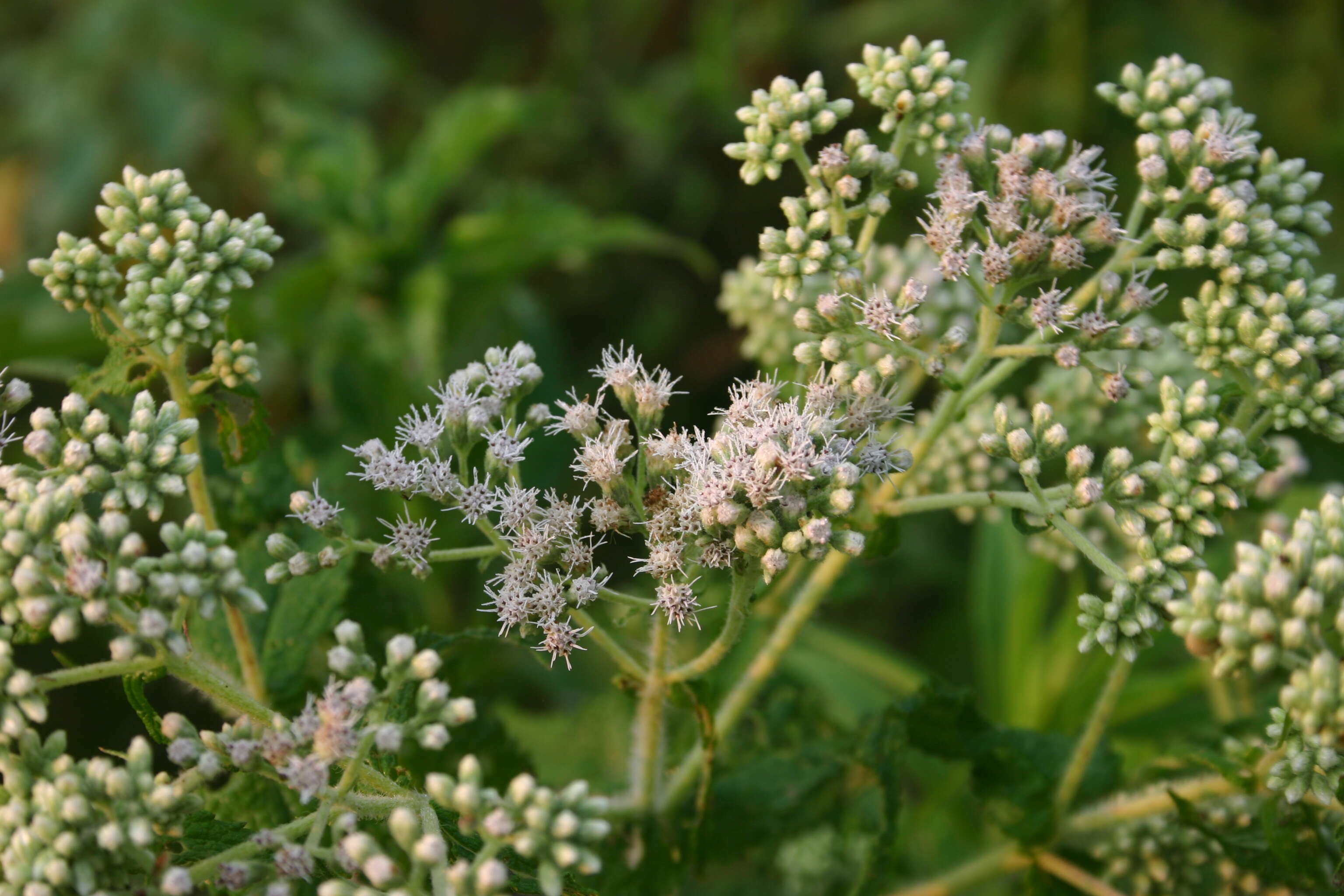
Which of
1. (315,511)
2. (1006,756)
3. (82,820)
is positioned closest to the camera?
(82,820)

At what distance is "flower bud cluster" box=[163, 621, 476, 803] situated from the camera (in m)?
1.85

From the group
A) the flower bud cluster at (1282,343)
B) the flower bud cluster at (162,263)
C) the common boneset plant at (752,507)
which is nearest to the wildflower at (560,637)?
the common boneset plant at (752,507)

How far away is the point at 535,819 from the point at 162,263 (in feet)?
4.77

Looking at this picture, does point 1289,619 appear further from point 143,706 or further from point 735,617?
point 143,706

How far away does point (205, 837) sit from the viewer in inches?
79.4

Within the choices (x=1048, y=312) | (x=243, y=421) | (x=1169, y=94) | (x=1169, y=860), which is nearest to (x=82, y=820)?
(x=243, y=421)

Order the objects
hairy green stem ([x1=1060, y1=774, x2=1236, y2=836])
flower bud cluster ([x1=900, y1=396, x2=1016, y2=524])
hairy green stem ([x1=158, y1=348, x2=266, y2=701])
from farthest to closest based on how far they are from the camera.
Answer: flower bud cluster ([x1=900, y1=396, x2=1016, y2=524]) < hairy green stem ([x1=1060, y1=774, x2=1236, y2=836]) < hairy green stem ([x1=158, y1=348, x2=266, y2=701])

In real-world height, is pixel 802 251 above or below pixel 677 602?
above

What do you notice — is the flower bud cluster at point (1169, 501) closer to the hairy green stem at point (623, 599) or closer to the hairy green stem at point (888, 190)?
the hairy green stem at point (888, 190)

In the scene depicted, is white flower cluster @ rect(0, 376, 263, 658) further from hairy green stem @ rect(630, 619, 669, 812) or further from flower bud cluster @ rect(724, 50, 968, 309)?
flower bud cluster @ rect(724, 50, 968, 309)

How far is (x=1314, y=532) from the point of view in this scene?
198 centimetres

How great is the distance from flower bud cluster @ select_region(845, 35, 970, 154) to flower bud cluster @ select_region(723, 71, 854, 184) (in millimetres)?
97

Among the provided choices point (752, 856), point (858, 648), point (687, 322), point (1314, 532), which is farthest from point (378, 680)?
point (687, 322)

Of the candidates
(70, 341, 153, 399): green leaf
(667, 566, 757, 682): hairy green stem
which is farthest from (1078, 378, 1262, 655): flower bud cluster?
(70, 341, 153, 399): green leaf
